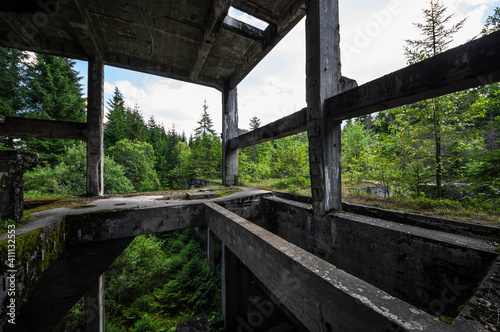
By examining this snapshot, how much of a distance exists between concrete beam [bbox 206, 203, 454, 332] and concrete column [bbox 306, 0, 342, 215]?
2.26 meters

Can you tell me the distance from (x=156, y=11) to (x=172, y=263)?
12271 mm

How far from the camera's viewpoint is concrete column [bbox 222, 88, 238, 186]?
30.6 feet

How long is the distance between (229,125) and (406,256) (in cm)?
843

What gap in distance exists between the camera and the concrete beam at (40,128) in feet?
18.2

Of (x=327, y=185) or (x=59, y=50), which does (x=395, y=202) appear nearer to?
(x=327, y=185)

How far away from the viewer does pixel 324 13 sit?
13.5 ft

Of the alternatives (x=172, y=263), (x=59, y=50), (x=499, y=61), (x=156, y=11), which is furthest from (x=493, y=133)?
(x=59, y=50)

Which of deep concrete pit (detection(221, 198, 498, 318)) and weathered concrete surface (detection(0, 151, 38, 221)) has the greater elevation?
weathered concrete surface (detection(0, 151, 38, 221))

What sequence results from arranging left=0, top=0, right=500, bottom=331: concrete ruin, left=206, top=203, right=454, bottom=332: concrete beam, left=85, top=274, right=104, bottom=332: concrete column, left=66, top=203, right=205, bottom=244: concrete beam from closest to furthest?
left=206, top=203, right=454, bottom=332: concrete beam → left=0, top=0, right=500, bottom=331: concrete ruin → left=66, top=203, right=205, bottom=244: concrete beam → left=85, top=274, right=104, bottom=332: concrete column

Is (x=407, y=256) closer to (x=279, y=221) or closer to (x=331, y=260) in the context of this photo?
(x=331, y=260)

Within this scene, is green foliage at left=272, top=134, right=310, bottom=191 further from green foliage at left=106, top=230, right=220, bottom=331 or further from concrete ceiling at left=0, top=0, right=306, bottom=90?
green foliage at left=106, top=230, right=220, bottom=331

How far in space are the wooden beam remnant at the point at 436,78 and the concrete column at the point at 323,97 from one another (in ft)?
2.26

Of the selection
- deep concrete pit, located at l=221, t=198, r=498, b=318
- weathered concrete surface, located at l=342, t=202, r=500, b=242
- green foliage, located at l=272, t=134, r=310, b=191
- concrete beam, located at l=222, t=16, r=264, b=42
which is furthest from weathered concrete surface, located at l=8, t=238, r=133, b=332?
green foliage, located at l=272, t=134, r=310, b=191

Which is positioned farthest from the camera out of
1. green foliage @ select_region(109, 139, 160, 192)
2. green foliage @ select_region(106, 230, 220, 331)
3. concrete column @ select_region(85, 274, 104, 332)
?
green foliage @ select_region(109, 139, 160, 192)
